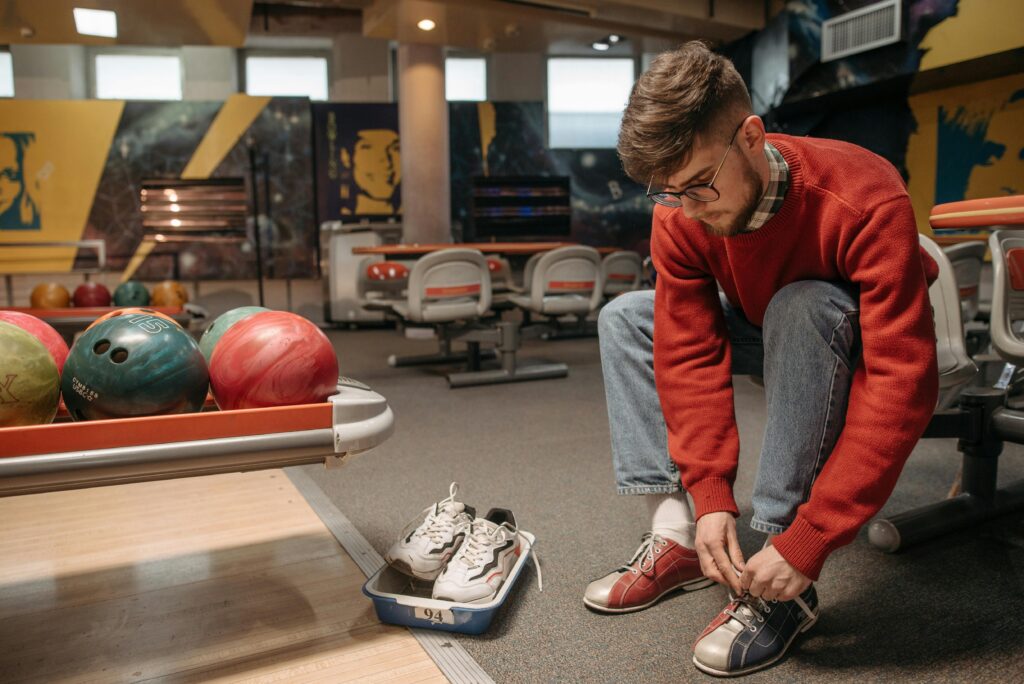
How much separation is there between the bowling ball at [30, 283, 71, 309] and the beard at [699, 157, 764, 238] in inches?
188

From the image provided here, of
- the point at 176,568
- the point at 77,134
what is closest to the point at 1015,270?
the point at 176,568

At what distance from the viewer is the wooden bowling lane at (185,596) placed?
1210 millimetres

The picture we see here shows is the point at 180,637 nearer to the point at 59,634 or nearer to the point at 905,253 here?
the point at 59,634

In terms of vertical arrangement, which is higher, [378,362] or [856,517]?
[856,517]

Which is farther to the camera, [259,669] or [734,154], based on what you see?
[259,669]

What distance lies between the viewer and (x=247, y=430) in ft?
3.89

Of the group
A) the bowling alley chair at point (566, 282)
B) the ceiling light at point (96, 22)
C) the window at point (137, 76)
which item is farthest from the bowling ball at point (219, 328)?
the window at point (137, 76)

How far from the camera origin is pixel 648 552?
1.38 m

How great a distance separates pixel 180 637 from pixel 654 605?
0.84 metres

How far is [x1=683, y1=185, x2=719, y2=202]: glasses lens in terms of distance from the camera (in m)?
1.04

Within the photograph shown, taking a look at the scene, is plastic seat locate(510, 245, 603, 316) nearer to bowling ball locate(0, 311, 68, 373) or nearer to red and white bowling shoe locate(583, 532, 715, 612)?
red and white bowling shoe locate(583, 532, 715, 612)

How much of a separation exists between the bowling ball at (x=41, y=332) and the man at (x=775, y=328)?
3.44 feet

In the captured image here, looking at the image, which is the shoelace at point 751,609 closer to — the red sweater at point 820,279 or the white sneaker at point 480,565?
the red sweater at point 820,279

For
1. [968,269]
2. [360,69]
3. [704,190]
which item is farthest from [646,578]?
[360,69]
